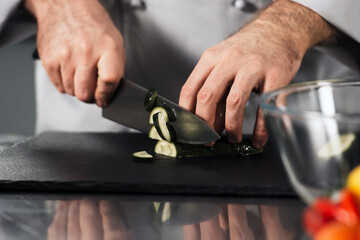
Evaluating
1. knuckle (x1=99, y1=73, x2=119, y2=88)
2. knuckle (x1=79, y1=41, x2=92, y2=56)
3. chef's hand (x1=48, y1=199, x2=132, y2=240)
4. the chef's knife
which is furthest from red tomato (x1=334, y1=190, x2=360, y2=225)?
knuckle (x1=79, y1=41, x2=92, y2=56)

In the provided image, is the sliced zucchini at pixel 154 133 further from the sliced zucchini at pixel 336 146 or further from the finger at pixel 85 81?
the sliced zucchini at pixel 336 146

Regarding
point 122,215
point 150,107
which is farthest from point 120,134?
point 122,215

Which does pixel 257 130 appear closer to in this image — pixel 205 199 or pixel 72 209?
pixel 205 199

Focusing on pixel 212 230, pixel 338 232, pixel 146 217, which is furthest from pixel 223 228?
pixel 338 232

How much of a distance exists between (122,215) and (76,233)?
10 centimetres

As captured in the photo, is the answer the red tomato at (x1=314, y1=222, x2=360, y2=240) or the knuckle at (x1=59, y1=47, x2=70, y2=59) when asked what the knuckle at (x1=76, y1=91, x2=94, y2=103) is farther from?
the red tomato at (x1=314, y1=222, x2=360, y2=240)

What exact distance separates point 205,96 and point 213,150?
0.51ft

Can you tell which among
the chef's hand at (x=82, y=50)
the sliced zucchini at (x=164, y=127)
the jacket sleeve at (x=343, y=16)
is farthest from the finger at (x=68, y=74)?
the jacket sleeve at (x=343, y=16)

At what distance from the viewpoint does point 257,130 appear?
1.30 meters

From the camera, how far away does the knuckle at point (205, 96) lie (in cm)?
125

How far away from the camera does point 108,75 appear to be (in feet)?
4.55

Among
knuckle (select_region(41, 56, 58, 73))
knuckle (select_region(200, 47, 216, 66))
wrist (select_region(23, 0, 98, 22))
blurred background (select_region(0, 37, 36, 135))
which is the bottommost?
blurred background (select_region(0, 37, 36, 135))

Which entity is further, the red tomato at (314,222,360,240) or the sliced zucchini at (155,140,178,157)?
the sliced zucchini at (155,140,178,157)

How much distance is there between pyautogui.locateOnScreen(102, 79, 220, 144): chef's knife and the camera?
49.5 inches
